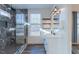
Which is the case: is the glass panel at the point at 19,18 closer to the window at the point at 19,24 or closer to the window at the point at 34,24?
the window at the point at 19,24

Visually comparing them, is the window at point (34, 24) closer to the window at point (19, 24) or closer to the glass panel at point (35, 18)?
the glass panel at point (35, 18)

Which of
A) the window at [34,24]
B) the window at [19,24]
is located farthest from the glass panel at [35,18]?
the window at [19,24]

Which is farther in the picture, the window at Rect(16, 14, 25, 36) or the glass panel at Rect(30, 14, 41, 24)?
the glass panel at Rect(30, 14, 41, 24)

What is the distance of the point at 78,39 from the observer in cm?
735

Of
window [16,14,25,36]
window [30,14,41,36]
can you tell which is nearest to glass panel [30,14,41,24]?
window [30,14,41,36]

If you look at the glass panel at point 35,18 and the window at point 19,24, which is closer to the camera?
the window at point 19,24

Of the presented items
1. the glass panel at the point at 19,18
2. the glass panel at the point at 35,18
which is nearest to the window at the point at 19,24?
the glass panel at the point at 19,18

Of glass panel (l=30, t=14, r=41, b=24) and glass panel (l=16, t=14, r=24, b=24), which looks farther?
glass panel (l=30, t=14, r=41, b=24)

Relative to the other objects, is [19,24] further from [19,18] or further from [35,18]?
[35,18]

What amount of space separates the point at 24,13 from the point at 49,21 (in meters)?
1.61

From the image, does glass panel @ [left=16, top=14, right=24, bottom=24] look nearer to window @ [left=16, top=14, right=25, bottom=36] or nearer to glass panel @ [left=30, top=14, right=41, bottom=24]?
window @ [left=16, top=14, right=25, bottom=36]

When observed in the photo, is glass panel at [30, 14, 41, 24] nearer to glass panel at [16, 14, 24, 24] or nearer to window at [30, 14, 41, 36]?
window at [30, 14, 41, 36]

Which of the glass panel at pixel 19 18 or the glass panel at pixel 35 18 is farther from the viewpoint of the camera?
the glass panel at pixel 35 18
